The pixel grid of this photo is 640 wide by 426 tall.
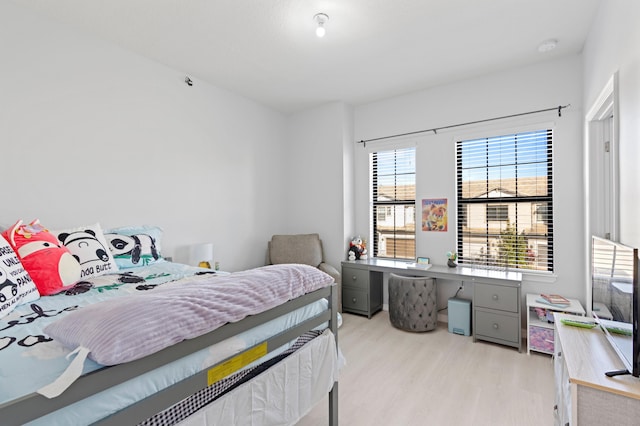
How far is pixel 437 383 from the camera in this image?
224 centimetres

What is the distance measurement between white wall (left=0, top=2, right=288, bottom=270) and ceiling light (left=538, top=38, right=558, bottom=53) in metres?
3.06

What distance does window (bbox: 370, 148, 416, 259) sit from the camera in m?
3.81

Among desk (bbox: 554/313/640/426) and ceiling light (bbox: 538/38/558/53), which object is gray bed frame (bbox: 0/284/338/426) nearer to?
desk (bbox: 554/313/640/426)

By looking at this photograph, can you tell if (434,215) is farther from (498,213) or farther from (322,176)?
(322,176)

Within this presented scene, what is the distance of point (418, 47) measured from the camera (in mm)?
2678

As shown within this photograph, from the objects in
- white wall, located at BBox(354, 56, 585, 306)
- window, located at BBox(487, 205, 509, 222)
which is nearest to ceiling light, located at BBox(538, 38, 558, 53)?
white wall, located at BBox(354, 56, 585, 306)

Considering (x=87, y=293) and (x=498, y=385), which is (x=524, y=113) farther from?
(x=87, y=293)

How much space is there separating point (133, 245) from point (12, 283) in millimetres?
930

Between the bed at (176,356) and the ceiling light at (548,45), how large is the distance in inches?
109

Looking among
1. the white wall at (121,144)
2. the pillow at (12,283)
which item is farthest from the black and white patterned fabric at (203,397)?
the white wall at (121,144)

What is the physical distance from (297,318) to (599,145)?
2662 millimetres

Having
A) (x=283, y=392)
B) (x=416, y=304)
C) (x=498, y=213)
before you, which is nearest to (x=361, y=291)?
(x=416, y=304)

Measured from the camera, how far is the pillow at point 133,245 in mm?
2295

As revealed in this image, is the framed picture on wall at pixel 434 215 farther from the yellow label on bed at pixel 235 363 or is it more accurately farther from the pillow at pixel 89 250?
the pillow at pixel 89 250
